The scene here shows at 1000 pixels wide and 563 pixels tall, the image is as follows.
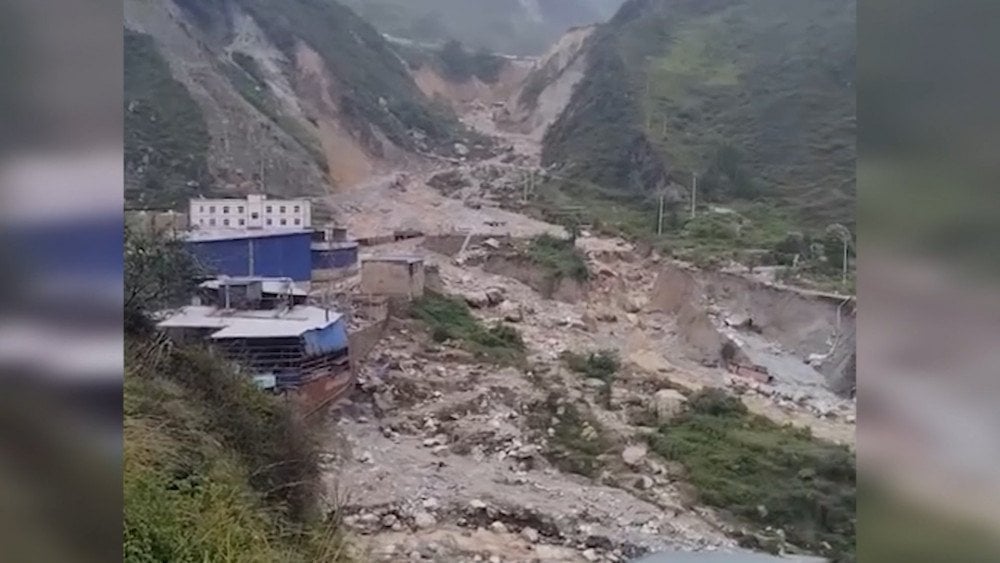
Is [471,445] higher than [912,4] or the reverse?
the reverse

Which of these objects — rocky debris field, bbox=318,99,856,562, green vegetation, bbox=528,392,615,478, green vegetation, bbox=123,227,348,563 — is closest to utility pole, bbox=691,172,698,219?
rocky debris field, bbox=318,99,856,562

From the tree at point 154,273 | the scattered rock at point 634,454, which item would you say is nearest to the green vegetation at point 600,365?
the scattered rock at point 634,454

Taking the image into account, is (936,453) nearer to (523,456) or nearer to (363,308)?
(523,456)

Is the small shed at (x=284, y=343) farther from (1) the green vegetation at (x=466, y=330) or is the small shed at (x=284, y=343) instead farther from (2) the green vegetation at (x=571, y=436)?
(2) the green vegetation at (x=571, y=436)

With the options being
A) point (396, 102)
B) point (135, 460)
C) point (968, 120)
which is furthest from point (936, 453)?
point (135, 460)

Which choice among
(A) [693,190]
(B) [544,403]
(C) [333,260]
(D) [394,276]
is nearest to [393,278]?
(D) [394,276]

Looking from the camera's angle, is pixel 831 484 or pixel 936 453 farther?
pixel 831 484
